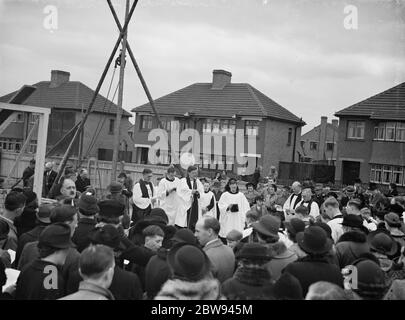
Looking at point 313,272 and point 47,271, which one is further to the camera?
point 313,272

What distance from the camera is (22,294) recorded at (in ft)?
11.9

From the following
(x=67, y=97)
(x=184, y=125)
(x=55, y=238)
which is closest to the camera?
(x=55, y=238)

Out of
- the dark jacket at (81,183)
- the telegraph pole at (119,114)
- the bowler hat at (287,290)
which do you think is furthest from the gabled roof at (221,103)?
the bowler hat at (287,290)

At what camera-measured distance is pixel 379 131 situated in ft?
96.4

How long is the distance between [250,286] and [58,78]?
1736 inches

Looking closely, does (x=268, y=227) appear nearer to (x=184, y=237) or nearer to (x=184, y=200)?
(x=184, y=237)

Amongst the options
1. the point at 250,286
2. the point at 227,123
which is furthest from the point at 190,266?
the point at 227,123

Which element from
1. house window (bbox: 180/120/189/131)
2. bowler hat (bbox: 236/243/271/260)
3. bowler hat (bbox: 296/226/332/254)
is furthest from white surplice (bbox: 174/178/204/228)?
house window (bbox: 180/120/189/131)

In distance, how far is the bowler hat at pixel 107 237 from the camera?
399cm

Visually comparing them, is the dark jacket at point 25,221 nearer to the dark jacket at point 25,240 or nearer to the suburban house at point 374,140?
the dark jacket at point 25,240

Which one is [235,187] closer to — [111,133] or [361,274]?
[361,274]

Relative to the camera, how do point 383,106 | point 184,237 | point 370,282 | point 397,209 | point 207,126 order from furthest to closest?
point 207,126
point 383,106
point 397,209
point 184,237
point 370,282

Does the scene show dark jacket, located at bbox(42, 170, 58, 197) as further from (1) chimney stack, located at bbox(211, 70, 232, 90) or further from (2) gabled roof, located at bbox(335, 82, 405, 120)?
(1) chimney stack, located at bbox(211, 70, 232, 90)

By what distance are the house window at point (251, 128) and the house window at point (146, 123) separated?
8936 mm
